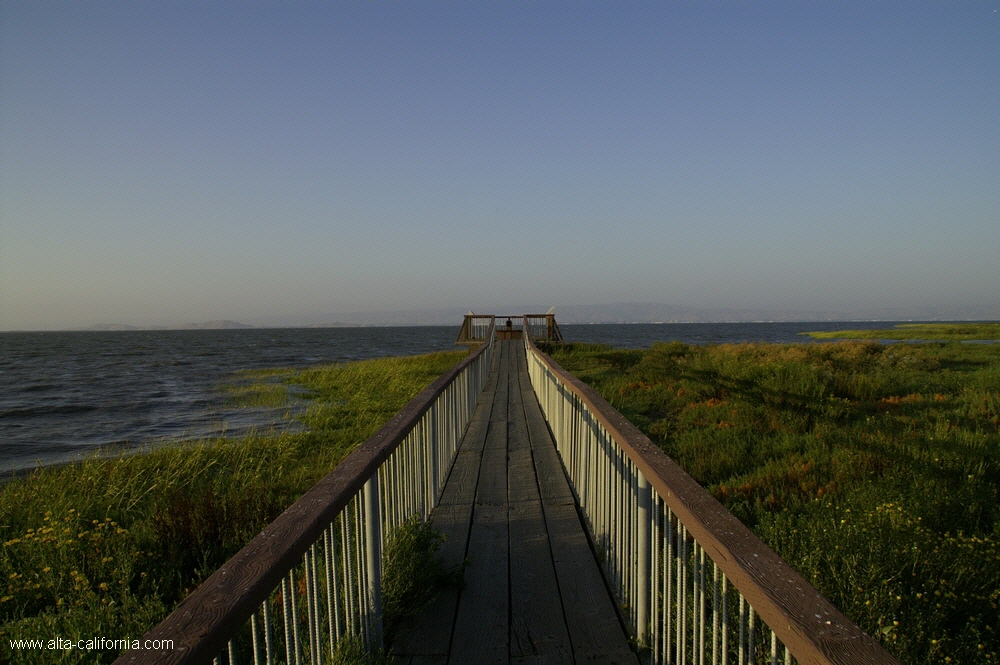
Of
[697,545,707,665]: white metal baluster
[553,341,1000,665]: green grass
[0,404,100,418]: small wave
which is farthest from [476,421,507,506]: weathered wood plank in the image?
[0,404,100,418]: small wave

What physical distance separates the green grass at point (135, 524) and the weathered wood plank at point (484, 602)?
1934mm

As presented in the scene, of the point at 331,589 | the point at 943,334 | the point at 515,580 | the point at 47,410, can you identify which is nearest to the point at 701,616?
the point at 331,589

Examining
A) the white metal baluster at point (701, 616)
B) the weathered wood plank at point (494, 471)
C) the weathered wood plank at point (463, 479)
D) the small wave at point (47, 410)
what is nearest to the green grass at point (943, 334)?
the weathered wood plank at point (494, 471)

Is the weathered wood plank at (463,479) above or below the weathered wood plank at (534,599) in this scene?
above

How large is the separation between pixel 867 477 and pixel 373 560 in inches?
212

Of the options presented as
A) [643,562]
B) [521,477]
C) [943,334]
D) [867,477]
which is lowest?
[867,477]

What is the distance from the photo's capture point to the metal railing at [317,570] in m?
1.23

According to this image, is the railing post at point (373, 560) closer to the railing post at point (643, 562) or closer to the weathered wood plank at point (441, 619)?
the weathered wood plank at point (441, 619)

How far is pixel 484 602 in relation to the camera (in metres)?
3.15

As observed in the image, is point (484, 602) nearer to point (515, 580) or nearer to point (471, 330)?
point (515, 580)

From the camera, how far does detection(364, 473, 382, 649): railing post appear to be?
2607 millimetres

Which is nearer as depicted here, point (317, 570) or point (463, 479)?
point (317, 570)

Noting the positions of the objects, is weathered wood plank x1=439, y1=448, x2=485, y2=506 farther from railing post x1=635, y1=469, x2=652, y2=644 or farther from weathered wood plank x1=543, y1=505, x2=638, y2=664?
railing post x1=635, y1=469, x2=652, y2=644

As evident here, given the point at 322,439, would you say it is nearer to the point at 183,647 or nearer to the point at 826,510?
the point at 826,510
